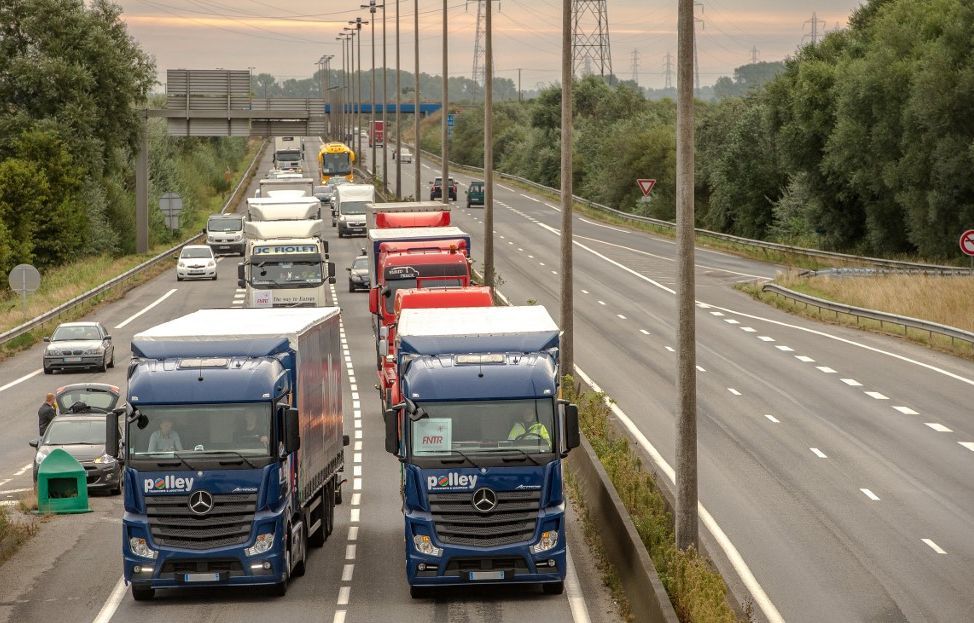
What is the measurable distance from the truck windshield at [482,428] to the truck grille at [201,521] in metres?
2.19

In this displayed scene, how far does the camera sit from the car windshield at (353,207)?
85.0 metres

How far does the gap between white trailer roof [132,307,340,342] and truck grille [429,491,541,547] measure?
3071 mm

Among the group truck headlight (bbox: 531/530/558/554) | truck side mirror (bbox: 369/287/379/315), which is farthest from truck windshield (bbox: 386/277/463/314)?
truck headlight (bbox: 531/530/558/554)

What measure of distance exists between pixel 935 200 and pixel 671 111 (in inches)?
2933

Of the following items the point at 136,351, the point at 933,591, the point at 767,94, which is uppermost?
the point at 767,94

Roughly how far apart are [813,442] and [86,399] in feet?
50.1

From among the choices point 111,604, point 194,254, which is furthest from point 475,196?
point 111,604

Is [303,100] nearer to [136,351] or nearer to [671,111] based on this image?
[671,111]

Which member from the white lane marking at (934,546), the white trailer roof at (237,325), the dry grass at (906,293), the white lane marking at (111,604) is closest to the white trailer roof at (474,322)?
the white trailer roof at (237,325)

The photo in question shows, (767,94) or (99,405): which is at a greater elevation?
(767,94)

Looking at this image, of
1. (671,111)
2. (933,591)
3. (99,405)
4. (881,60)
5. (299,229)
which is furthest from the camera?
(671,111)

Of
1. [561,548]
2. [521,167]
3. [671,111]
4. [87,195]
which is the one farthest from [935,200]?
[521,167]

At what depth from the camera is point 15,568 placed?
20719 millimetres

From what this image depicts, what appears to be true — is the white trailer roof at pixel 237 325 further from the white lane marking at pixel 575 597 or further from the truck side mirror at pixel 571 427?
the white lane marking at pixel 575 597
